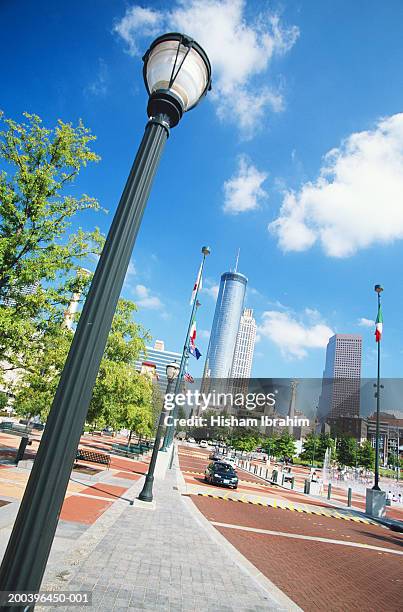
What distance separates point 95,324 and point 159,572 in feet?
16.5

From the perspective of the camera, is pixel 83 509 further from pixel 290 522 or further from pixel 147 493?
pixel 290 522

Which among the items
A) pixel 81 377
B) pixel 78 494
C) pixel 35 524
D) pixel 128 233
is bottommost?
pixel 78 494

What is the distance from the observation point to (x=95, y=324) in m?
2.29

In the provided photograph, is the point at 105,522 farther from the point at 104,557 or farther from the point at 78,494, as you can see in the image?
the point at 78,494

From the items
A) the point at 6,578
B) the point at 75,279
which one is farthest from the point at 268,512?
the point at 6,578

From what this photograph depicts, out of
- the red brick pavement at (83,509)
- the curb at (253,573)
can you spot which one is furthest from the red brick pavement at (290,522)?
the red brick pavement at (83,509)

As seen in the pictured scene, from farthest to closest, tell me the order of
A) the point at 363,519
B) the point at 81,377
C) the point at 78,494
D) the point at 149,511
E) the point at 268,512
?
the point at 363,519 → the point at 268,512 → the point at 78,494 → the point at 149,511 → the point at 81,377

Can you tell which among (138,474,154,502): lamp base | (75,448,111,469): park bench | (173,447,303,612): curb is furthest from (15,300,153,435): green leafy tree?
(173,447,303,612): curb

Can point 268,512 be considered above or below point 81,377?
below

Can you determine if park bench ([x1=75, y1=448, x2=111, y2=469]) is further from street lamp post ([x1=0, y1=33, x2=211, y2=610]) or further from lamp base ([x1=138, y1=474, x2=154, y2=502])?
street lamp post ([x1=0, y1=33, x2=211, y2=610])

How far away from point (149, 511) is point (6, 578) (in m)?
9.25

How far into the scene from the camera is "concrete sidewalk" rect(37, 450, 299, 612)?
4.40 metres

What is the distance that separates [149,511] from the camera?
9914 millimetres

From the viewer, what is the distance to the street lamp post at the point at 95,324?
73.8 inches
